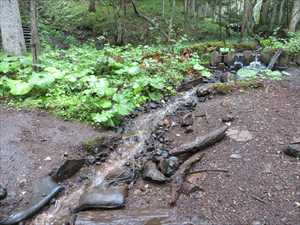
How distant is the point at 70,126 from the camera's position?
5.20m

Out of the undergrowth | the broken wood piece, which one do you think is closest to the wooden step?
the undergrowth

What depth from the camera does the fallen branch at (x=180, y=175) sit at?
3662mm

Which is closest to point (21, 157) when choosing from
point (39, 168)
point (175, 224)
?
point (39, 168)

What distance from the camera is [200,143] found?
452 centimetres

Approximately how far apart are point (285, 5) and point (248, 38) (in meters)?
4.12

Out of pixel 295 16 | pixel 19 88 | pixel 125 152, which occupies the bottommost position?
pixel 125 152

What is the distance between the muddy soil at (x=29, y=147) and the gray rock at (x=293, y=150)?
9.90ft

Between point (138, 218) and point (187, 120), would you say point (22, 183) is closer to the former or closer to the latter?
point (138, 218)

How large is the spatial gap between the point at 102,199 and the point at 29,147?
1.70 meters

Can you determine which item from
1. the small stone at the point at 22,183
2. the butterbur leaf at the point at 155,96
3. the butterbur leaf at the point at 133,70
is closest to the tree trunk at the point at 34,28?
the butterbur leaf at the point at 133,70

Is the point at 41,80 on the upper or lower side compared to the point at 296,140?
upper

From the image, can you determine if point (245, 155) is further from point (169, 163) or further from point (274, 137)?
point (169, 163)

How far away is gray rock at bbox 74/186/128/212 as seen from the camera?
11.7 ft

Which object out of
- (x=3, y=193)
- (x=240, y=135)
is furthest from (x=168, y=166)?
(x=3, y=193)
